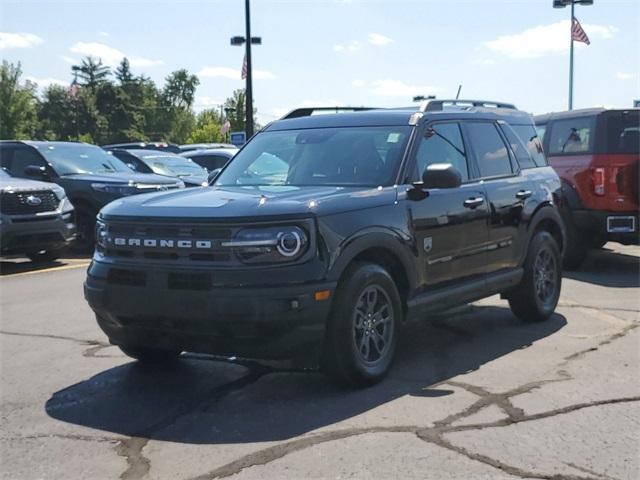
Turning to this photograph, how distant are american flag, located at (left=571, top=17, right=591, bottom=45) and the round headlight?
2353 centimetres

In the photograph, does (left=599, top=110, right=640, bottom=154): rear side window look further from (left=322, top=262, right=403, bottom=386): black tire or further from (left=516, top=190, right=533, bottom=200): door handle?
(left=322, top=262, right=403, bottom=386): black tire

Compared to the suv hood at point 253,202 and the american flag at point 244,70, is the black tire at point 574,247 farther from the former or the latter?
the american flag at point 244,70

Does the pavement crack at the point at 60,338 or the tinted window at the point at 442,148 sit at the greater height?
the tinted window at the point at 442,148

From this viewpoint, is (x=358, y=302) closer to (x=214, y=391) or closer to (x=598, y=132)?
(x=214, y=391)

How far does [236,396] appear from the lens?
499 cm

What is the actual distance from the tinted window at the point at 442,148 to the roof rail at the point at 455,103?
19cm

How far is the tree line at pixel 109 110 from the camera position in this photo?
5862 centimetres

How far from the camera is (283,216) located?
4.66 m

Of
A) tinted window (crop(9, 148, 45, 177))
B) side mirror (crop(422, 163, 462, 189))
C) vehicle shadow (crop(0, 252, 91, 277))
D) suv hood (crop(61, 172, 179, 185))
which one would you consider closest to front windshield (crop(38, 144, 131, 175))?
tinted window (crop(9, 148, 45, 177))

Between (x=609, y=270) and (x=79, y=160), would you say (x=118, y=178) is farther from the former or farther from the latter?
(x=609, y=270)

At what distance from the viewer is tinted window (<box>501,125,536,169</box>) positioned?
23.3 ft

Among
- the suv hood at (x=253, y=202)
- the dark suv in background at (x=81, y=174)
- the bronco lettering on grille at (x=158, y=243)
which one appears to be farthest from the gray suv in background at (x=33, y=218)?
the bronco lettering on grille at (x=158, y=243)

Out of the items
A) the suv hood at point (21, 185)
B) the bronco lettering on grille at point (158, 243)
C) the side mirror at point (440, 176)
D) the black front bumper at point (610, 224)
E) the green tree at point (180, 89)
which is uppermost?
the green tree at point (180, 89)

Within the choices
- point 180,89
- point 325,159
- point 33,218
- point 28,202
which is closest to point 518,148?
point 325,159
